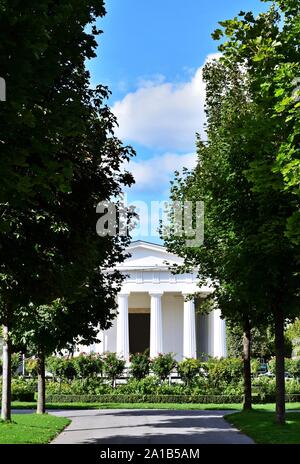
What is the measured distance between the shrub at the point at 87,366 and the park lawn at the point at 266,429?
54.6 ft

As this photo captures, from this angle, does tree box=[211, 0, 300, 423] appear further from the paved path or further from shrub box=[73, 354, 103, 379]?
shrub box=[73, 354, 103, 379]

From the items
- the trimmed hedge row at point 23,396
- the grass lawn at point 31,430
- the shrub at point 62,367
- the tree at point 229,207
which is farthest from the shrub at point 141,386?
the grass lawn at point 31,430

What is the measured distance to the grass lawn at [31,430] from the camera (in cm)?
1341

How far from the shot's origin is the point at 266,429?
1531cm

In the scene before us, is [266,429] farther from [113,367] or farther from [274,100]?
[113,367]

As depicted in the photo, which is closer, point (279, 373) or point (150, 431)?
point (279, 373)

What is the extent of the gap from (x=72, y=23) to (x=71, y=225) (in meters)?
3.97

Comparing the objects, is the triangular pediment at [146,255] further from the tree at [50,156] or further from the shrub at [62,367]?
the tree at [50,156]

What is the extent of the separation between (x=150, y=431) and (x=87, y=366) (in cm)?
1928

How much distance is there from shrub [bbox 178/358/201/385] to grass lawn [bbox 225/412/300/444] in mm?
14754

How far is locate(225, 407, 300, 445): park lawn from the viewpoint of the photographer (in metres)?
13.4

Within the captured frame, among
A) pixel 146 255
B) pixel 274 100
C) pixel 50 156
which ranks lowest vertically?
pixel 50 156

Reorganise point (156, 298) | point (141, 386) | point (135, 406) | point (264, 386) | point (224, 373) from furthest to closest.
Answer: point (156, 298) < point (224, 373) < point (141, 386) < point (264, 386) < point (135, 406)

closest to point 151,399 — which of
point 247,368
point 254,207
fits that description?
point 247,368
